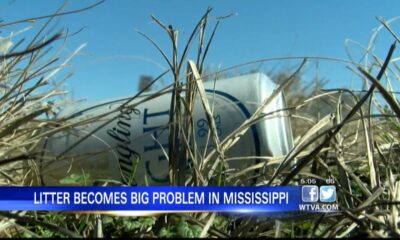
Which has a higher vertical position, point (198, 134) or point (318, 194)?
point (198, 134)

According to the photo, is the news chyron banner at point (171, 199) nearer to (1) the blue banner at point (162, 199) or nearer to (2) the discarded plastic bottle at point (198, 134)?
(1) the blue banner at point (162, 199)

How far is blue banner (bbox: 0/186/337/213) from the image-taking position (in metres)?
0.89

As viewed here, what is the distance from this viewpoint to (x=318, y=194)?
0.95 m

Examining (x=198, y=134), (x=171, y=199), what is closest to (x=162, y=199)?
(x=171, y=199)

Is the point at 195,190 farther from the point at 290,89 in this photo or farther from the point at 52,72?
the point at 290,89

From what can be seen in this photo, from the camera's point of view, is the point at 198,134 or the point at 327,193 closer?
the point at 327,193

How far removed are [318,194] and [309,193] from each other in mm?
18

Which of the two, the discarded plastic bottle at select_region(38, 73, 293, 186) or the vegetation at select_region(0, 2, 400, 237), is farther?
the discarded plastic bottle at select_region(38, 73, 293, 186)

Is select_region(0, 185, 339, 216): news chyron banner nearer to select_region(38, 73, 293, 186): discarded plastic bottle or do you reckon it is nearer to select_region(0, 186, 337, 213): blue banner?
select_region(0, 186, 337, 213): blue banner

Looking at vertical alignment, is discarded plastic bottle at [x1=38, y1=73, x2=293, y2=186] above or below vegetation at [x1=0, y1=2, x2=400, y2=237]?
above

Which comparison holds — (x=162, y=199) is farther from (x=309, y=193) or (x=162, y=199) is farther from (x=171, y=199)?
(x=309, y=193)

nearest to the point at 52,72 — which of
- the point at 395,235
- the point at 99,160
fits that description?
the point at 99,160

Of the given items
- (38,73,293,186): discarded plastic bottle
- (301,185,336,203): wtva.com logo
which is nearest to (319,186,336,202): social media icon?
(301,185,336,203): wtva.com logo

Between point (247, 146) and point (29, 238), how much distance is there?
94 centimetres
